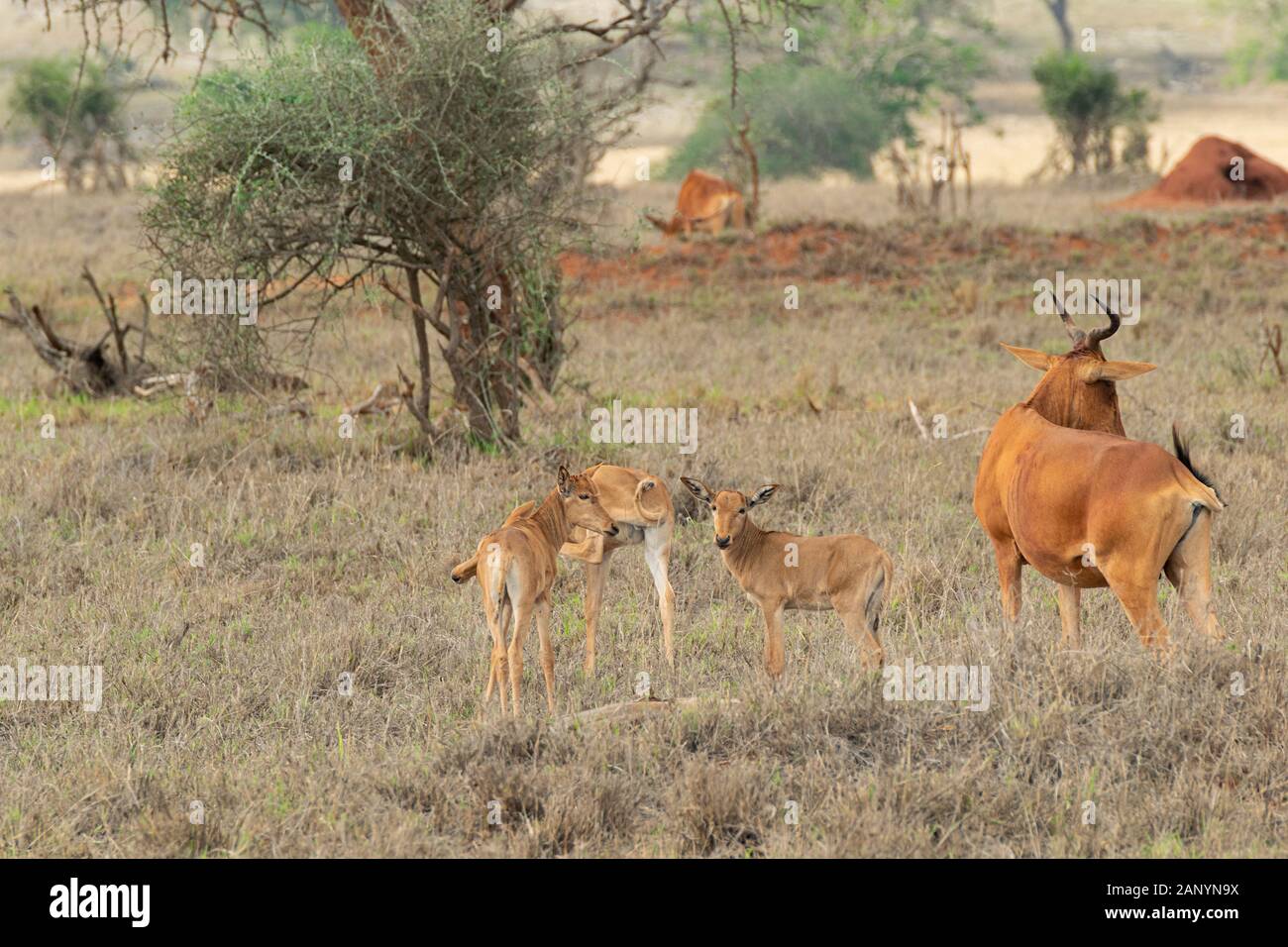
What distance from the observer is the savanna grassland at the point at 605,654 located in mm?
5059

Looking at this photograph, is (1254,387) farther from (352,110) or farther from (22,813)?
(22,813)

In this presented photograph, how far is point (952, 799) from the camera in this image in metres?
5.10

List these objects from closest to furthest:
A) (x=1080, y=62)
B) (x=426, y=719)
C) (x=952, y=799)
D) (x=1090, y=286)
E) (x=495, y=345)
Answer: (x=952, y=799) < (x=426, y=719) < (x=495, y=345) < (x=1090, y=286) < (x=1080, y=62)

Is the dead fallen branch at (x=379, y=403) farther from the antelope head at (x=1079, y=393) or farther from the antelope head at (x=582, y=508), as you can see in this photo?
the antelope head at (x=1079, y=393)

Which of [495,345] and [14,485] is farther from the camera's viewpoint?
[495,345]

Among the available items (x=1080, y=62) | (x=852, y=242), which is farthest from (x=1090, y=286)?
(x=1080, y=62)

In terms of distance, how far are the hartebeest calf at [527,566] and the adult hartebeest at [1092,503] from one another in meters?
1.59

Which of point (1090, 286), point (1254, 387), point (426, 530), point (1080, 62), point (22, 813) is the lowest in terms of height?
point (22, 813)

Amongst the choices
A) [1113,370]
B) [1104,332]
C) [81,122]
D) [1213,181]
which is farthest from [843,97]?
[1113,370]

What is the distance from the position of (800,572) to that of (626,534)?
76 cm

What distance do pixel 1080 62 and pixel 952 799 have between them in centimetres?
3288

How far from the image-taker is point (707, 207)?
23828mm

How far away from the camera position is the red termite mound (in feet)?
89.2

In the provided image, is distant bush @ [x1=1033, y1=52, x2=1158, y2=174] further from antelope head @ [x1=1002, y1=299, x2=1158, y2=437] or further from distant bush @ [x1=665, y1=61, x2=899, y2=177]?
antelope head @ [x1=1002, y1=299, x2=1158, y2=437]
